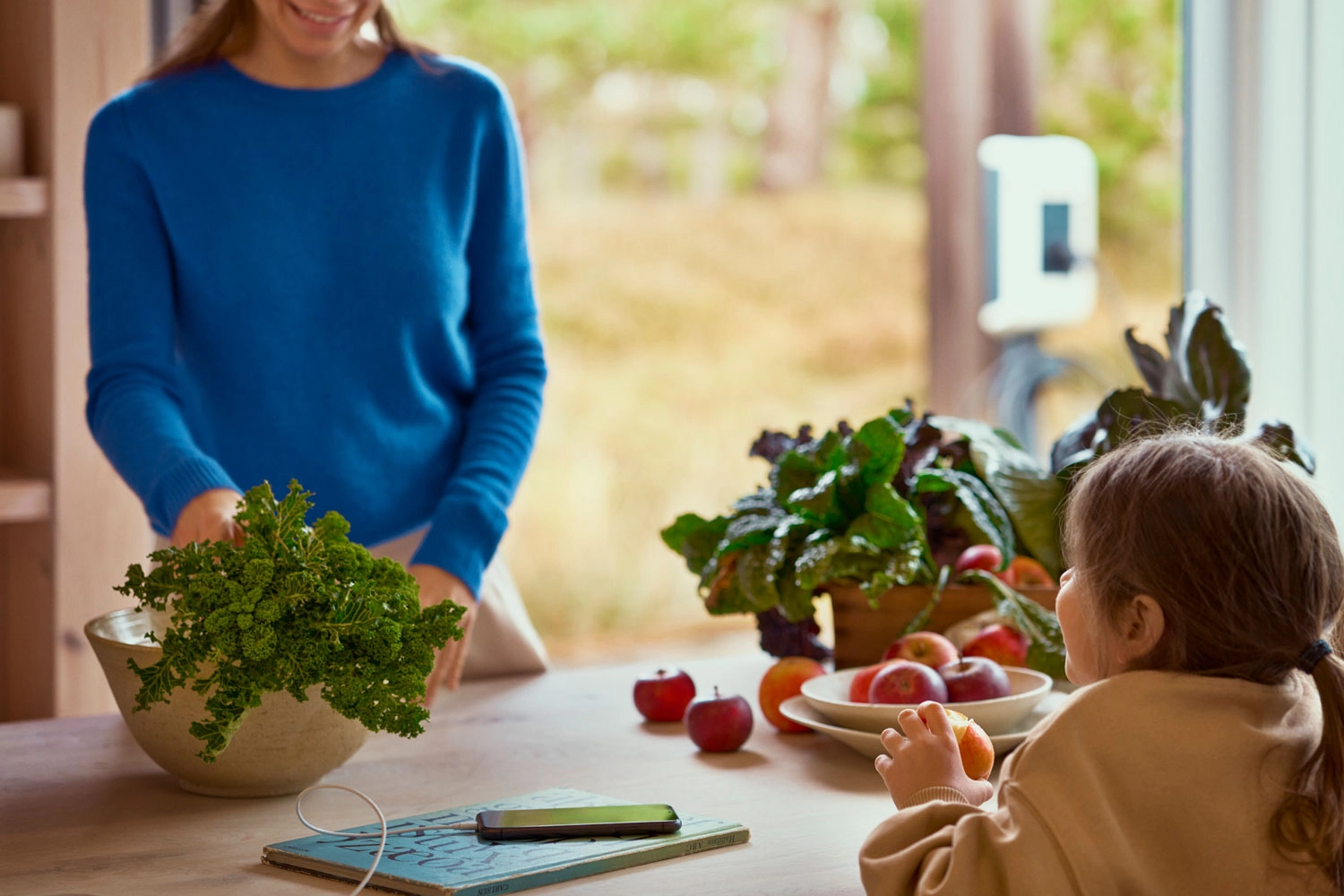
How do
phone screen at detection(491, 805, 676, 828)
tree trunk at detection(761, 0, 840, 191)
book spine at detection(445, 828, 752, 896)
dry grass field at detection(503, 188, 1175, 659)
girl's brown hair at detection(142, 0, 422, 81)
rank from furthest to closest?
tree trunk at detection(761, 0, 840, 191) < dry grass field at detection(503, 188, 1175, 659) < girl's brown hair at detection(142, 0, 422, 81) < phone screen at detection(491, 805, 676, 828) < book spine at detection(445, 828, 752, 896)

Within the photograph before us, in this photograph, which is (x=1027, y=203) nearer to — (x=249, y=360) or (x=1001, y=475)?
(x=1001, y=475)

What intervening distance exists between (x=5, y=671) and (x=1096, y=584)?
1.95 meters

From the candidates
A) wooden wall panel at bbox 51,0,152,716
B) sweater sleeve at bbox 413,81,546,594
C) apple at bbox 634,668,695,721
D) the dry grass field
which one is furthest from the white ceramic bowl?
the dry grass field

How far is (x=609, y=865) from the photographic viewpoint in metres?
1.01

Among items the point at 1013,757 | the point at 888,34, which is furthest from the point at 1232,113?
the point at 888,34

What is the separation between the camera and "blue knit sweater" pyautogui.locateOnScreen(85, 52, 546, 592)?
1.58 meters

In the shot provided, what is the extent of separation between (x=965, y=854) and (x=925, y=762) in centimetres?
14

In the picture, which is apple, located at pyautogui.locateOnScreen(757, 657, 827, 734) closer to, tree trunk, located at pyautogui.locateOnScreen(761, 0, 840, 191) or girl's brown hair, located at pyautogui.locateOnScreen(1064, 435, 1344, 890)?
girl's brown hair, located at pyautogui.locateOnScreen(1064, 435, 1344, 890)

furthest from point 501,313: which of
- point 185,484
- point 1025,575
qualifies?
point 1025,575

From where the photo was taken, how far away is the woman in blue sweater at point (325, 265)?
1582mm

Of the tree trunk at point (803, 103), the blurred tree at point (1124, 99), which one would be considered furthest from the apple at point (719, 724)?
the blurred tree at point (1124, 99)

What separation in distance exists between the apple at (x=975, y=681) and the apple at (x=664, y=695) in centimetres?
28

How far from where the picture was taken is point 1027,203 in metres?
4.41

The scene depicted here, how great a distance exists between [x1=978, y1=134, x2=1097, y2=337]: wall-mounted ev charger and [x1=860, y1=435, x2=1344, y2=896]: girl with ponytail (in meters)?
3.56
